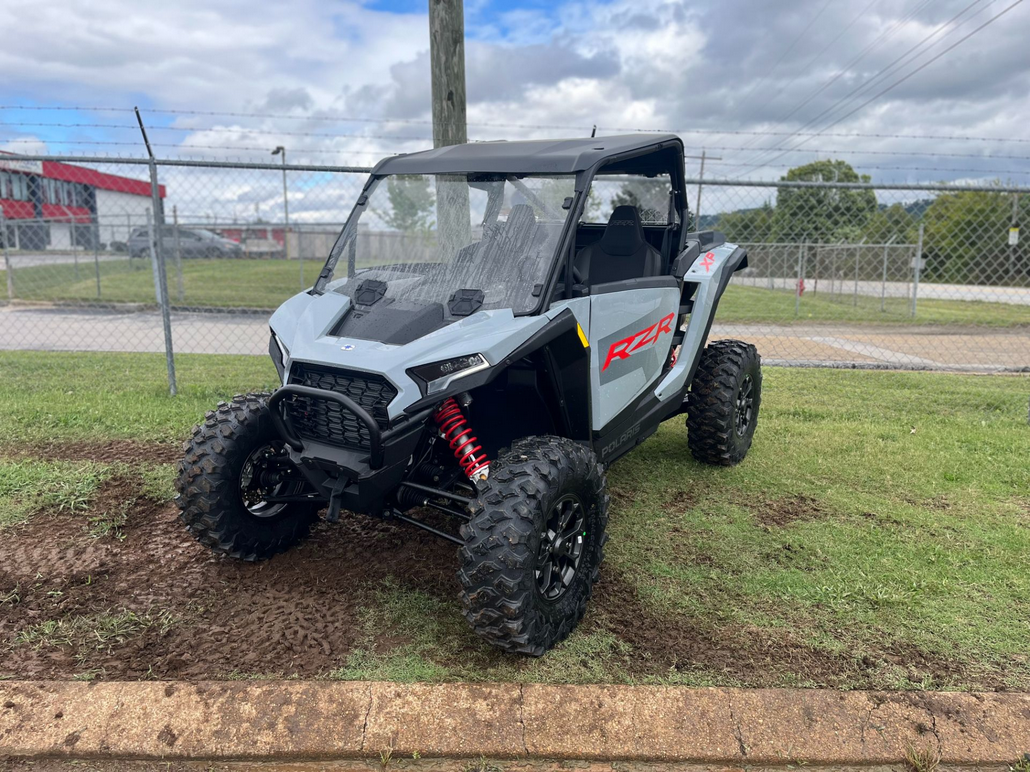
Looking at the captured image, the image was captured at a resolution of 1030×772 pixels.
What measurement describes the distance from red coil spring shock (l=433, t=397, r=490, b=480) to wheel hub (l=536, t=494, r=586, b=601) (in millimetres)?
374

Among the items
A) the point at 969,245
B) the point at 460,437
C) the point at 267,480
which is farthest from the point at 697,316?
the point at 969,245

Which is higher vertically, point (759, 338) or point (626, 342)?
point (626, 342)

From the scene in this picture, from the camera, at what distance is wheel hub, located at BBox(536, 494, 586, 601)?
9.97ft

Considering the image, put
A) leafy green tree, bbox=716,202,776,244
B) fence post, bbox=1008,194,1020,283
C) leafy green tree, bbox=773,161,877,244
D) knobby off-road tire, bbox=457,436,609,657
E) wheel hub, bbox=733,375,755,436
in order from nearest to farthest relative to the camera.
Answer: knobby off-road tire, bbox=457,436,609,657, wheel hub, bbox=733,375,755,436, fence post, bbox=1008,194,1020,283, leafy green tree, bbox=716,202,776,244, leafy green tree, bbox=773,161,877,244

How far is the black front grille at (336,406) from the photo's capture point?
9.87ft

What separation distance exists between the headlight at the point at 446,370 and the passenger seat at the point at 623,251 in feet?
4.74

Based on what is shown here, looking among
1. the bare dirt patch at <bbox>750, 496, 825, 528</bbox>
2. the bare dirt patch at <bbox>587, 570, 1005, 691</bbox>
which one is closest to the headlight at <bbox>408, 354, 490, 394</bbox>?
the bare dirt patch at <bbox>587, 570, 1005, 691</bbox>

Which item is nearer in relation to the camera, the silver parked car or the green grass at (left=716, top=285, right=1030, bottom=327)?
the green grass at (left=716, top=285, right=1030, bottom=327)

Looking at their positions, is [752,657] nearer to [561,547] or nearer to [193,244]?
[561,547]

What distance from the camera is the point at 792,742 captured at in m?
2.57

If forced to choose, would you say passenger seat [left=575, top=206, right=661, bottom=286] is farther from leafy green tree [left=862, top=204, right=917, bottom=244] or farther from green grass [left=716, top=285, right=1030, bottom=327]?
leafy green tree [left=862, top=204, right=917, bottom=244]

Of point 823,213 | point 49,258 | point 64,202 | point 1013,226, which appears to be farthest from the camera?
point 64,202

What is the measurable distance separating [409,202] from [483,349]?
52.9 inches

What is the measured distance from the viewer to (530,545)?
2.82m
